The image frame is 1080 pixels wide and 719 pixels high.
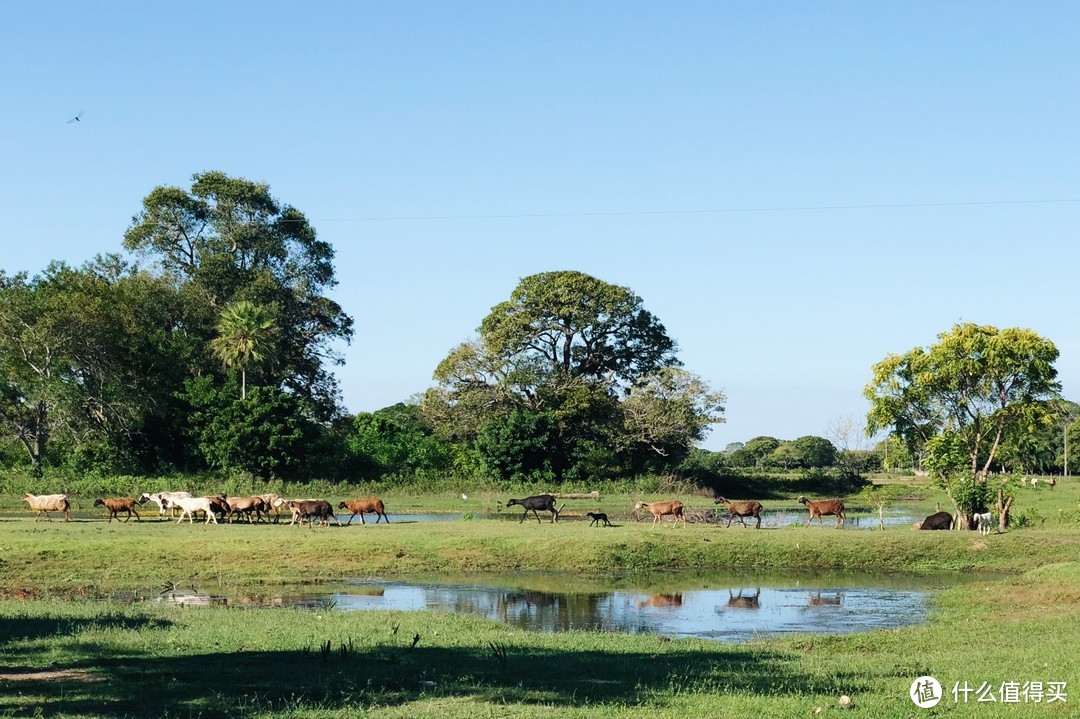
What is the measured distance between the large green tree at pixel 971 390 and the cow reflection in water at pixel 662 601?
14726mm

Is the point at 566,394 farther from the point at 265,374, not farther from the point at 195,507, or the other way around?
the point at 195,507

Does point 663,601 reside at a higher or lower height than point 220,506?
lower

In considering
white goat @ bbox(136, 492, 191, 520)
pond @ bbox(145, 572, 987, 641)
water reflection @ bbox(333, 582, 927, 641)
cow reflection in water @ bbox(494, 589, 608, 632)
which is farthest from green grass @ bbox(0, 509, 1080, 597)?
white goat @ bbox(136, 492, 191, 520)

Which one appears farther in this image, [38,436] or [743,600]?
A: [38,436]

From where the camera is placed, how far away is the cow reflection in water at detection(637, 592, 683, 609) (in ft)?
74.8

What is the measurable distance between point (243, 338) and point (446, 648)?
48642 millimetres

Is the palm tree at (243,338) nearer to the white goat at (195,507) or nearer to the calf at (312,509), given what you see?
the white goat at (195,507)

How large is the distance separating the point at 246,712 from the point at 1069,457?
337 feet

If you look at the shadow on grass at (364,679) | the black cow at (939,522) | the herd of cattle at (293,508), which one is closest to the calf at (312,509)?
the herd of cattle at (293,508)

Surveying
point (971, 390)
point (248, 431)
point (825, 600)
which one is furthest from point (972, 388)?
point (248, 431)

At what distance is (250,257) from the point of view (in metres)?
69.8

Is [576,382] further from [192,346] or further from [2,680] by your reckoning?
[2,680]

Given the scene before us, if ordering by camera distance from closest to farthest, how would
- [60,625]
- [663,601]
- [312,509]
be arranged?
[60,625] → [663,601] → [312,509]

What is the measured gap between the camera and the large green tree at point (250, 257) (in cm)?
6731
